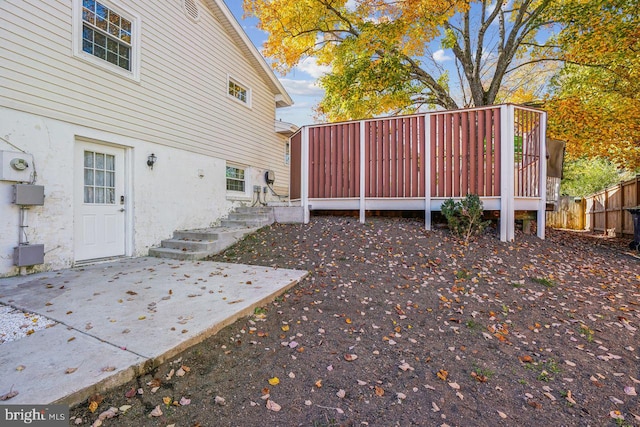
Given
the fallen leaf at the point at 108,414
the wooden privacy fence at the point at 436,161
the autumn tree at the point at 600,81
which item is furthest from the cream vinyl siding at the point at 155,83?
the autumn tree at the point at 600,81

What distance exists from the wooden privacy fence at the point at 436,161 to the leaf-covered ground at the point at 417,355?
1.53 m

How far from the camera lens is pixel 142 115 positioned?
596cm

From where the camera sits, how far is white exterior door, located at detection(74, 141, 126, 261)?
16.3ft

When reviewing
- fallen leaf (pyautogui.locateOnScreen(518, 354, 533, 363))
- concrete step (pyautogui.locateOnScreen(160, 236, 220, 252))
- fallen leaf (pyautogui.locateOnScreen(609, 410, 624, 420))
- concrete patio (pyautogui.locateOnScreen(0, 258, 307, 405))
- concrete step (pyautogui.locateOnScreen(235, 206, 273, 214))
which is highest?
concrete step (pyautogui.locateOnScreen(235, 206, 273, 214))

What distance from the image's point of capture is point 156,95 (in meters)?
6.26

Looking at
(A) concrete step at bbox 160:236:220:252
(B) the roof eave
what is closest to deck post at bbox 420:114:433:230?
(A) concrete step at bbox 160:236:220:252

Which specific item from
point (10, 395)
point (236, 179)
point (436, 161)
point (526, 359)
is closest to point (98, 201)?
point (236, 179)

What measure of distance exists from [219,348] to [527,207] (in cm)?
595

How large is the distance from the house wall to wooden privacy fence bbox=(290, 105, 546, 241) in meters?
2.96

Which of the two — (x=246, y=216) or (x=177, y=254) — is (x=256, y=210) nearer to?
(x=246, y=216)

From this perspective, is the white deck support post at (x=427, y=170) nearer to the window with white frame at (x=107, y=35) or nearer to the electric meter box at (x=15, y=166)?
the window with white frame at (x=107, y=35)

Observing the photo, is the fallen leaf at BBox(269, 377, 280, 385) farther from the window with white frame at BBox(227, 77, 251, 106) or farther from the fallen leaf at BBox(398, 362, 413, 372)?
the window with white frame at BBox(227, 77, 251, 106)

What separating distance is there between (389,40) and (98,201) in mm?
8339

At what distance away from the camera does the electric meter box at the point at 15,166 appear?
403 centimetres
